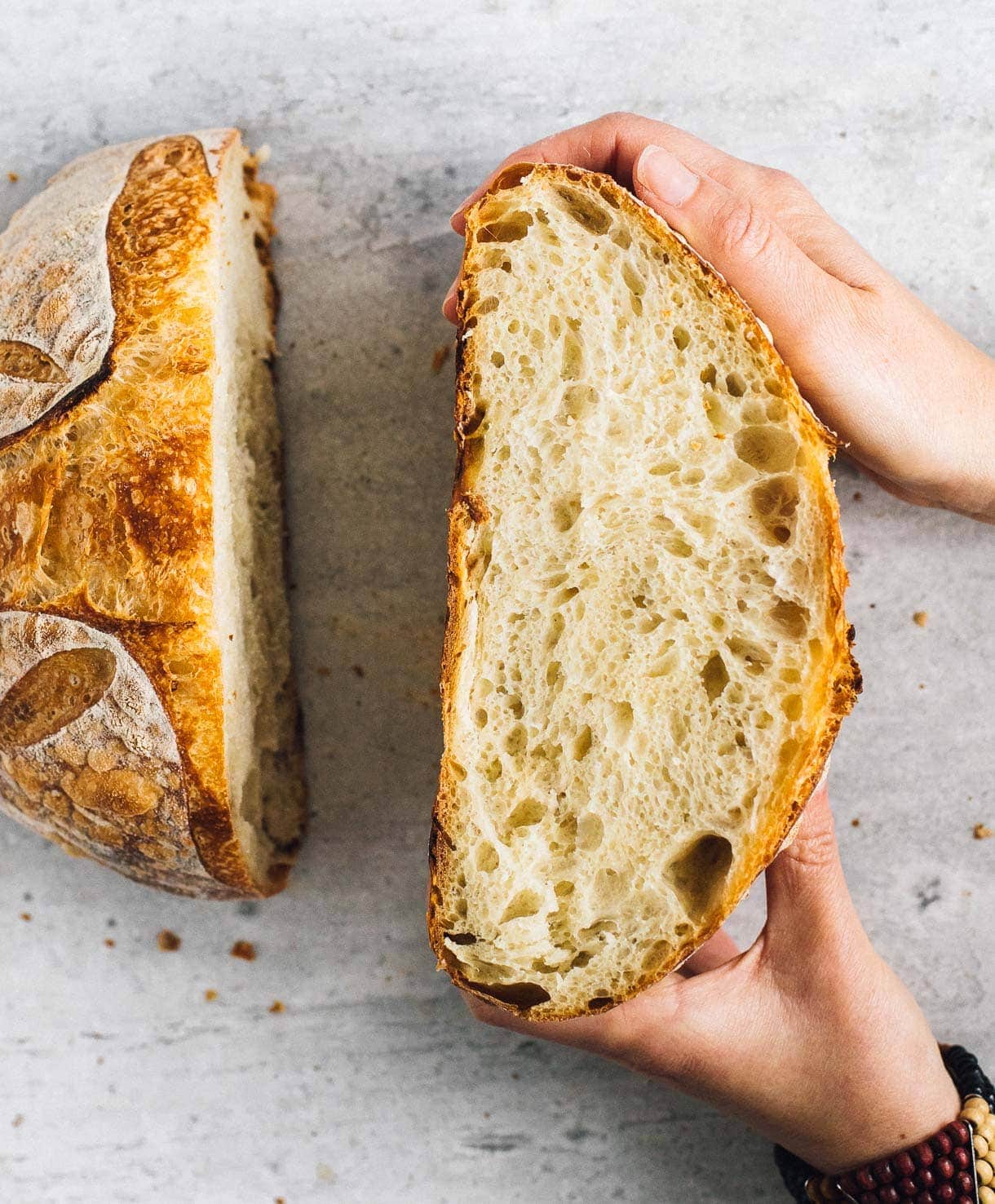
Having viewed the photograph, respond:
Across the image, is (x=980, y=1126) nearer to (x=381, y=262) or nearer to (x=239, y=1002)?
(x=239, y=1002)

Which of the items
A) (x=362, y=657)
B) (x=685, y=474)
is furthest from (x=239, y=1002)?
(x=685, y=474)

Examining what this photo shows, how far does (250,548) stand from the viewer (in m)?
1.86

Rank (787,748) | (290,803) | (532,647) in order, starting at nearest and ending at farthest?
(787,748) < (532,647) < (290,803)

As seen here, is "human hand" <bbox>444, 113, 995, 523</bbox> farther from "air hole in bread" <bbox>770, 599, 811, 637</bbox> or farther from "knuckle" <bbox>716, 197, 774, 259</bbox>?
"air hole in bread" <bbox>770, 599, 811, 637</bbox>

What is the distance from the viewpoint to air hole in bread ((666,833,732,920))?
A: 54.5 inches

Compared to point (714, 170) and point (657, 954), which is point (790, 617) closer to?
point (657, 954)

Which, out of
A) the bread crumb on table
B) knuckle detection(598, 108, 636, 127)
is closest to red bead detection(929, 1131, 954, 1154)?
the bread crumb on table

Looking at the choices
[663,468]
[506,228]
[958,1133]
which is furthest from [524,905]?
[506,228]

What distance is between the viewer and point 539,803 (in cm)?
147

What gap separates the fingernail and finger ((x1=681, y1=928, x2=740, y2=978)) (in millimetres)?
1319

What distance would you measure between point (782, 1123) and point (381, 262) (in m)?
1.89

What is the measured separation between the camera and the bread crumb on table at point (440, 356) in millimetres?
2039

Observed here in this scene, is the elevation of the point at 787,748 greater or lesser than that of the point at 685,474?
lesser

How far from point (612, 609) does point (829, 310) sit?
65 centimetres
